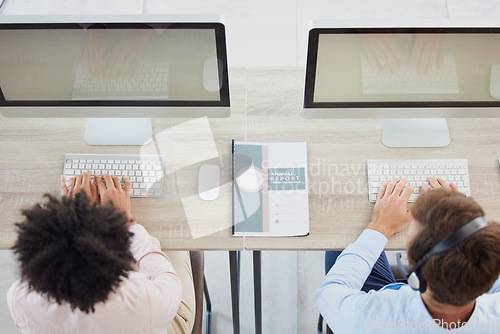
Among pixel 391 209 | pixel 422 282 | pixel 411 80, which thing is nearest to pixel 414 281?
pixel 422 282

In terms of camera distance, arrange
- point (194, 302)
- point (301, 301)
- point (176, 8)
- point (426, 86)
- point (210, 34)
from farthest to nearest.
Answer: point (176, 8), point (301, 301), point (194, 302), point (426, 86), point (210, 34)

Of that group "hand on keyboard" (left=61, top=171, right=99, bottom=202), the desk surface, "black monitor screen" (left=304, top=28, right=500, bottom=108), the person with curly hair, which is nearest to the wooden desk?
the desk surface

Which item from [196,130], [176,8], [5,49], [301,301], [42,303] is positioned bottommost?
[301,301]

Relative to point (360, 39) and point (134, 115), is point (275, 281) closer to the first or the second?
point (134, 115)

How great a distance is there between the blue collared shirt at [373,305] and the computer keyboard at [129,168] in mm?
583


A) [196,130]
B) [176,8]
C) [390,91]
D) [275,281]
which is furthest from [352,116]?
[176,8]

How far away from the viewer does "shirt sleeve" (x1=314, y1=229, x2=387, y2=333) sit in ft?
3.51

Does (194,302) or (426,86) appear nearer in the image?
(426,86)

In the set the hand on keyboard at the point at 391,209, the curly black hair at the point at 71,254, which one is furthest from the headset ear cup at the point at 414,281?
the curly black hair at the point at 71,254

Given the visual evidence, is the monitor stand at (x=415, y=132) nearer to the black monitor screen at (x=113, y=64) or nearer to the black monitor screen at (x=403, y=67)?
the black monitor screen at (x=403, y=67)

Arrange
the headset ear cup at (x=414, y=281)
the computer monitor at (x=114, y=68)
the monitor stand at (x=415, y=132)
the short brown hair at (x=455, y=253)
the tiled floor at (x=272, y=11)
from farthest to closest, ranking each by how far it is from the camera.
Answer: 1. the tiled floor at (x=272, y=11)
2. the monitor stand at (x=415, y=132)
3. the computer monitor at (x=114, y=68)
4. the headset ear cup at (x=414, y=281)
5. the short brown hair at (x=455, y=253)

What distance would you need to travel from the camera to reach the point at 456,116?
4.30 ft

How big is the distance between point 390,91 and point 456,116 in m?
0.24

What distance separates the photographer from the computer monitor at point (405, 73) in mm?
1071
